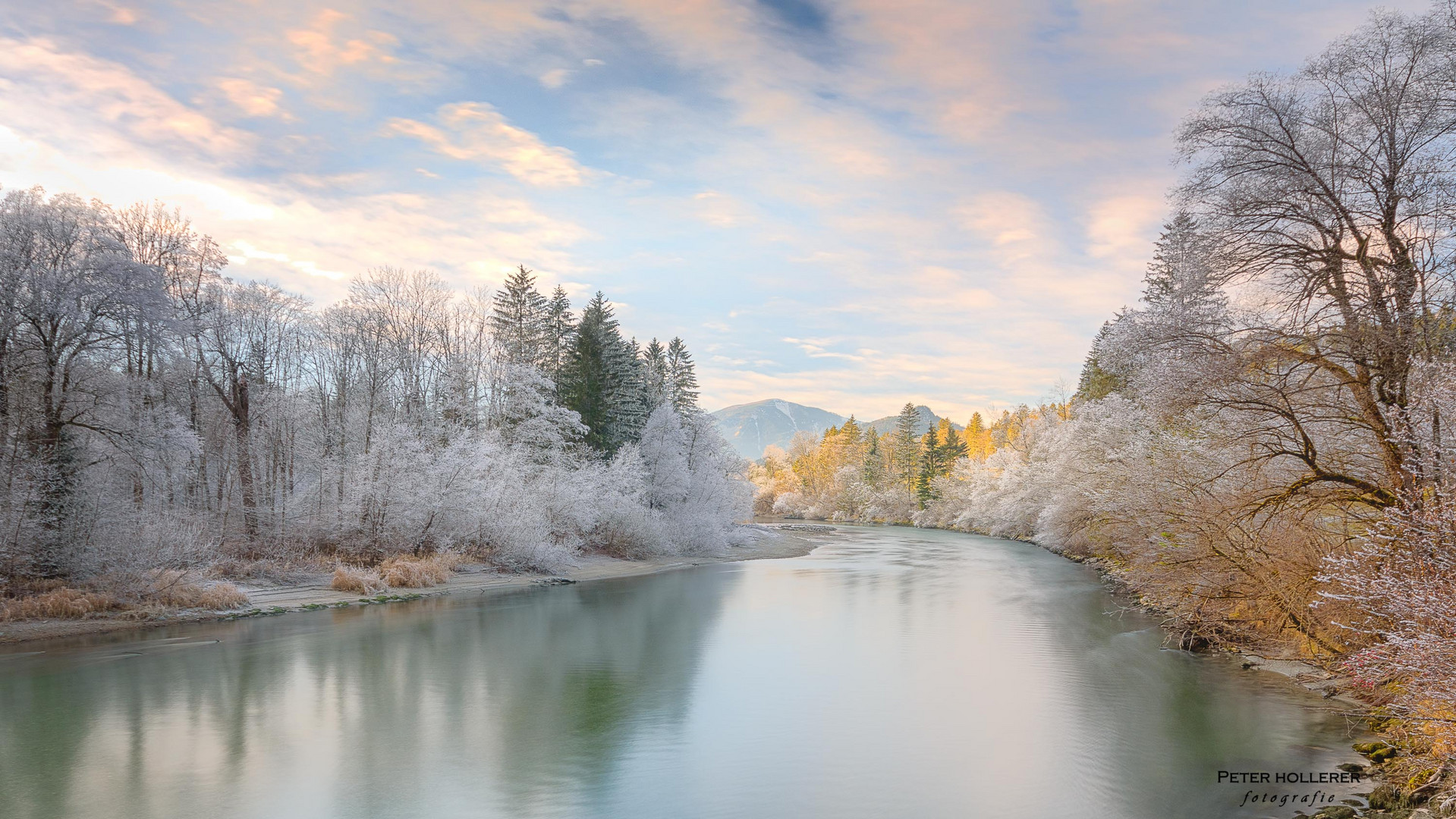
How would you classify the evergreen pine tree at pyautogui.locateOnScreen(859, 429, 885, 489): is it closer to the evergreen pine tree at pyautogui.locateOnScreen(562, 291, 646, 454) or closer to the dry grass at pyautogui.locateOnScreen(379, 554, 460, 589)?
the evergreen pine tree at pyautogui.locateOnScreen(562, 291, 646, 454)

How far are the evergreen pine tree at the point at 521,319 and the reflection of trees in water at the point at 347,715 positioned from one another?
24.6 m

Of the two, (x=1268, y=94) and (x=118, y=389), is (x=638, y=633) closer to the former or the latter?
(x=118, y=389)

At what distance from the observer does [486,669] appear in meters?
15.5

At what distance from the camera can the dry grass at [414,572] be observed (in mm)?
25656

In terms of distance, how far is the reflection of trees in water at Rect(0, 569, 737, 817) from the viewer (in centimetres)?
909

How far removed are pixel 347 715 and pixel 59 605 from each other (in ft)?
34.0

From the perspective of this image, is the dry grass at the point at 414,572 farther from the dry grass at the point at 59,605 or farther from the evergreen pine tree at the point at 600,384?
the evergreen pine tree at the point at 600,384

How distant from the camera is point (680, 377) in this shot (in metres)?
53.6

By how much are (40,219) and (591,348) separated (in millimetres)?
24705

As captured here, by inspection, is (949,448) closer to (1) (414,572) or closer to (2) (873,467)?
(2) (873,467)

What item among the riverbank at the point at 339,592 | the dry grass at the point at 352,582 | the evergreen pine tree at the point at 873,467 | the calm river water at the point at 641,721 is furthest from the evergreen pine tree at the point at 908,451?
the dry grass at the point at 352,582

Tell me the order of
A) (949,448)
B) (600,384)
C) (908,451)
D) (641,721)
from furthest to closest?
(908,451), (949,448), (600,384), (641,721)

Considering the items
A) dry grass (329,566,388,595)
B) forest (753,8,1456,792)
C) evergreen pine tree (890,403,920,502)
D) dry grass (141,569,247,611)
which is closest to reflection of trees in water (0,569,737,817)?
dry grass (141,569,247,611)

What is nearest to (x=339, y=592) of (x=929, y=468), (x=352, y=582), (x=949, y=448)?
(x=352, y=582)
